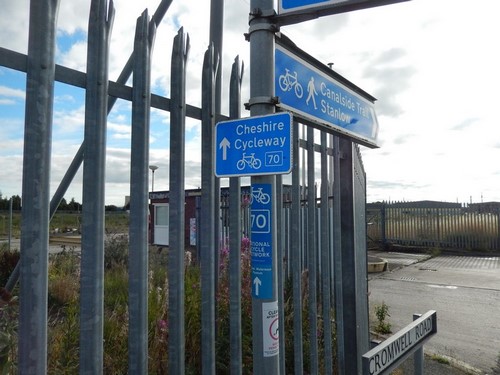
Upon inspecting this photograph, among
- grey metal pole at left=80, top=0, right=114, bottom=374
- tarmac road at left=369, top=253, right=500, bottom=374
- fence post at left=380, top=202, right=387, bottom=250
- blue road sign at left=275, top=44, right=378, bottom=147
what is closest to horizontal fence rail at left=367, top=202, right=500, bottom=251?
fence post at left=380, top=202, right=387, bottom=250

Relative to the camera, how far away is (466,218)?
61.9 feet

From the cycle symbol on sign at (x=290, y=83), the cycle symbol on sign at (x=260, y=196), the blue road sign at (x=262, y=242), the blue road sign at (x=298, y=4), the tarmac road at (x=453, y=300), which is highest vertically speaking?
the blue road sign at (x=298, y=4)

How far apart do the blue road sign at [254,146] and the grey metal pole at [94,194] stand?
0.57 meters

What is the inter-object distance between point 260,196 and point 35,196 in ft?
3.23

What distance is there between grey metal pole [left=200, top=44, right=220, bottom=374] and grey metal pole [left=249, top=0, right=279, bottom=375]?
0.40 m

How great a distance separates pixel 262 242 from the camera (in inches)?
82.5

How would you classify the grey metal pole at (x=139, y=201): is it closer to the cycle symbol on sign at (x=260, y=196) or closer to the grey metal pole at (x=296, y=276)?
the cycle symbol on sign at (x=260, y=196)

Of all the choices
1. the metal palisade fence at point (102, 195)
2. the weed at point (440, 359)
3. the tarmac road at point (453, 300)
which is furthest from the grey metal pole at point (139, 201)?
the tarmac road at point (453, 300)


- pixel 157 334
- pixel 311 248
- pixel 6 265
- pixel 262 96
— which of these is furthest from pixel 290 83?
pixel 6 265

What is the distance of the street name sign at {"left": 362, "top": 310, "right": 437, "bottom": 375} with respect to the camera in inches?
93.5

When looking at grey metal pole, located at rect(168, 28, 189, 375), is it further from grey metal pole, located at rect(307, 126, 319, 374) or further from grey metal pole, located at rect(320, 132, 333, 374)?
grey metal pole, located at rect(320, 132, 333, 374)

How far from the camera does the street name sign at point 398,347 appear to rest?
2.37m

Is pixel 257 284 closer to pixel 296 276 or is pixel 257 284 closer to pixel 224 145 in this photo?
pixel 224 145

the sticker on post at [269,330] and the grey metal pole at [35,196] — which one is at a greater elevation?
the grey metal pole at [35,196]
